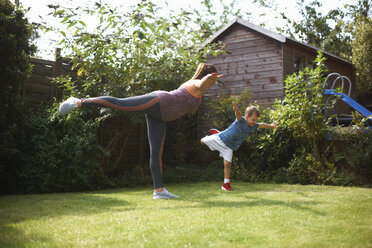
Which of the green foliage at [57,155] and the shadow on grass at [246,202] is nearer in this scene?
the shadow on grass at [246,202]

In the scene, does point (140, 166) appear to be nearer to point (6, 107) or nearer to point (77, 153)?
point (77, 153)

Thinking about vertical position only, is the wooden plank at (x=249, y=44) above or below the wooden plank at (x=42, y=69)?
above

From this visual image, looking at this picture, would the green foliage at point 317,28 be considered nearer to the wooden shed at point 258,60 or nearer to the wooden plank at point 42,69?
the wooden shed at point 258,60

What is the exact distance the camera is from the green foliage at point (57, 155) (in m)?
5.68

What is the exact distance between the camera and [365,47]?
1578 cm

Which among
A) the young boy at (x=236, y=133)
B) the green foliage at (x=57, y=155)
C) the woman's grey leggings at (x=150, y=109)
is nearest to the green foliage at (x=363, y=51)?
the young boy at (x=236, y=133)

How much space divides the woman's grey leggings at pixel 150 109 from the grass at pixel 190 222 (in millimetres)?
516

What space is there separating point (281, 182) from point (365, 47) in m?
11.5

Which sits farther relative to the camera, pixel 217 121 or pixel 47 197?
pixel 217 121

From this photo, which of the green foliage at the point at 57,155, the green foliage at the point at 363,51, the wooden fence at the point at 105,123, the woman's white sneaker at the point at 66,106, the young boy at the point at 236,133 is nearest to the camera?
the woman's white sneaker at the point at 66,106

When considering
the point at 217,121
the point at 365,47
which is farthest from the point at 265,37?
the point at 365,47

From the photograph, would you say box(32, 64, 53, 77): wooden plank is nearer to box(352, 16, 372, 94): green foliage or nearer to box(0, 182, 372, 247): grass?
box(0, 182, 372, 247): grass

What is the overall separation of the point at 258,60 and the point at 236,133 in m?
5.75

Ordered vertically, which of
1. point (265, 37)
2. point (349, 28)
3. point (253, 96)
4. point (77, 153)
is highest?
point (349, 28)
